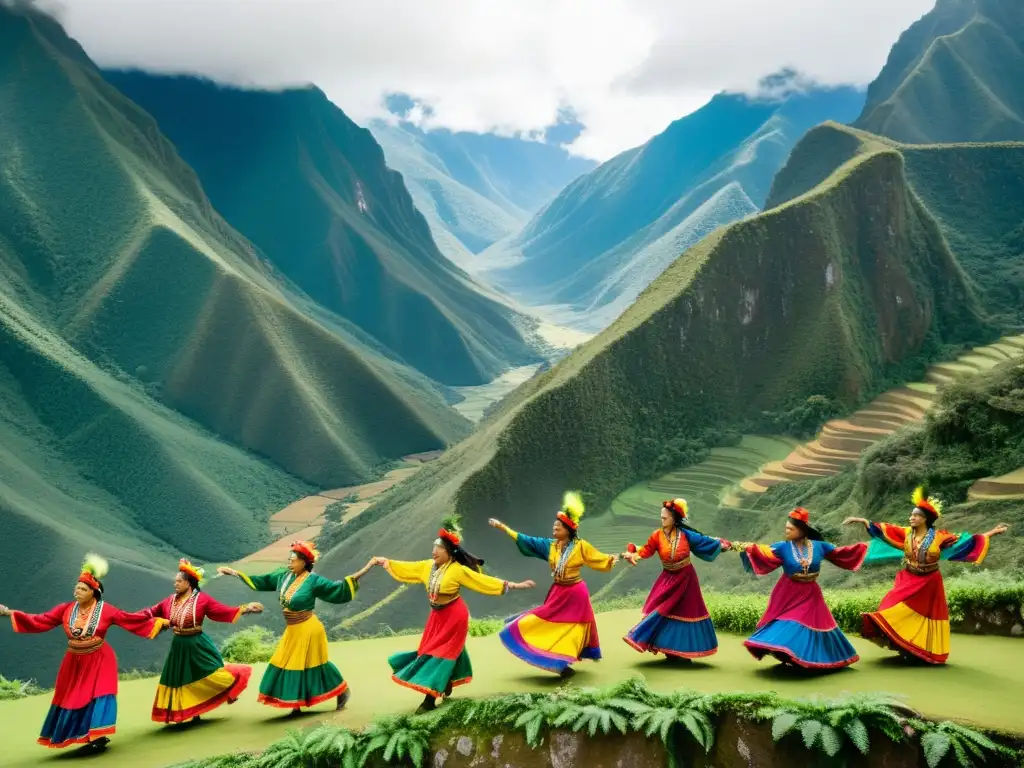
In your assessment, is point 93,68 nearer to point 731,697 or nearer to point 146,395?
point 146,395

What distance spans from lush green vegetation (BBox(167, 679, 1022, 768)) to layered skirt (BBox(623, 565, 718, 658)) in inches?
84.1

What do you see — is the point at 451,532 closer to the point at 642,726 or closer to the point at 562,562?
the point at 562,562

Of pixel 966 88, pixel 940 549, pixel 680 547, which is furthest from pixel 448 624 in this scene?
pixel 966 88

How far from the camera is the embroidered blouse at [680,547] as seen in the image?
42.2 feet

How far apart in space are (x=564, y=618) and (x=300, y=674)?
138 inches

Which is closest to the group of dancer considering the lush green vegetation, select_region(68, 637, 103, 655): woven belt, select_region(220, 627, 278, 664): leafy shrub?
select_region(68, 637, 103, 655): woven belt

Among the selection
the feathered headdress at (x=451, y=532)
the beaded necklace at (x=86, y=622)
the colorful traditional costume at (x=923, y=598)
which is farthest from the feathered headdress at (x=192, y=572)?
the colorful traditional costume at (x=923, y=598)

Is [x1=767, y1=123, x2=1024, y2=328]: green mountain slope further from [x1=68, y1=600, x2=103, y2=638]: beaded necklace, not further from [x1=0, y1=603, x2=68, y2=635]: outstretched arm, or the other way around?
[x1=0, y1=603, x2=68, y2=635]: outstretched arm

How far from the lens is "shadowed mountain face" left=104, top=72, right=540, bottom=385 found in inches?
5433

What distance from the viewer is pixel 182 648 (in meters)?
12.2

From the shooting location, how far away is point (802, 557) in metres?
12.3

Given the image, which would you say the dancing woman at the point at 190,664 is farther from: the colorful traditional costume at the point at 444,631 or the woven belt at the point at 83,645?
the colorful traditional costume at the point at 444,631

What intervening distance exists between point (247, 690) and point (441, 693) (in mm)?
4039

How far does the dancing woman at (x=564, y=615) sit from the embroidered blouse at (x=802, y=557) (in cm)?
198
